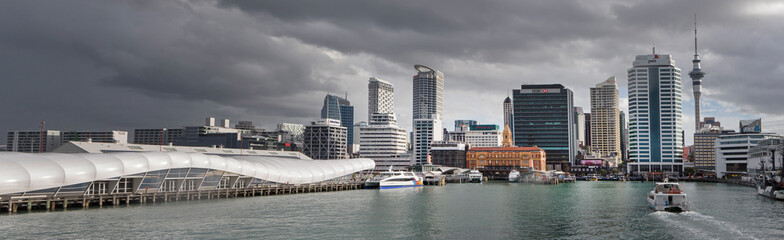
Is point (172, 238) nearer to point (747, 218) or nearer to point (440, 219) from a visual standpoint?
point (440, 219)

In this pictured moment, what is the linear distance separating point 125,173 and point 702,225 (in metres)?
68.6

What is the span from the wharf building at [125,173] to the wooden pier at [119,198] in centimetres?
25

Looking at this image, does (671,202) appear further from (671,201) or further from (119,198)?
(119,198)

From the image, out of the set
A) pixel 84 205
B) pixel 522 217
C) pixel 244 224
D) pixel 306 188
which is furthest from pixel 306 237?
pixel 306 188

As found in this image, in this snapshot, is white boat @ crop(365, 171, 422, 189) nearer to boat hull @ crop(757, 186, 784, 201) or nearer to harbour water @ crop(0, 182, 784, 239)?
harbour water @ crop(0, 182, 784, 239)

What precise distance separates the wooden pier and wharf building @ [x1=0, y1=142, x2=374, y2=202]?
0.83ft

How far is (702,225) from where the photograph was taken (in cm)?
5716

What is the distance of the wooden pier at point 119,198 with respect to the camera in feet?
201

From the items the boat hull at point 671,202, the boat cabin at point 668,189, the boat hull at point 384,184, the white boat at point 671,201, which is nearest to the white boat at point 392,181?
the boat hull at point 384,184

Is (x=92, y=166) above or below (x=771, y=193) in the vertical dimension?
above

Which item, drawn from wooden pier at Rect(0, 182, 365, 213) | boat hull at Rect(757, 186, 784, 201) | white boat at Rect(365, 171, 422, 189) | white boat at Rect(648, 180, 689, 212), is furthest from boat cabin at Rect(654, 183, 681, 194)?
white boat at Rect(365, 171, 422, 189)

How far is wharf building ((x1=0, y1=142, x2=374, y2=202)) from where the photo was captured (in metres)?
62.1

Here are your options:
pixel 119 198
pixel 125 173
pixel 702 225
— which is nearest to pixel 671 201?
pixel 702 225

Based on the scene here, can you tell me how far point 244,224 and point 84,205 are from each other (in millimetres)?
24148
